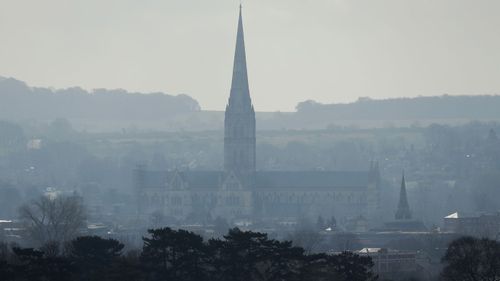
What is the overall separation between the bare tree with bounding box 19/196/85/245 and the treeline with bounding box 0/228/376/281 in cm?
2951

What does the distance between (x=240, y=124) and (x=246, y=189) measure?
15.8 ft

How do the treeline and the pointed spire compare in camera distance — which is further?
the pointed spire

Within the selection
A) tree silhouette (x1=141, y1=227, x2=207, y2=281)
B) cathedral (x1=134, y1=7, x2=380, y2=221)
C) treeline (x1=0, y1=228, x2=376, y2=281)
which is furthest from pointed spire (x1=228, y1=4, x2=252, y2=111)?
tree silhouette (x1=141, y1=227, x2=207, y2=281)

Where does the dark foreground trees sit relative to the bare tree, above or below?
below

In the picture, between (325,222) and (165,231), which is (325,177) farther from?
(165,231)

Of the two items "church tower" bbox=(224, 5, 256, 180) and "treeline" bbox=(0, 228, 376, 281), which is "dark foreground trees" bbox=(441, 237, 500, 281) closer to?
"treeline" bbox=(0, 228, 376, 281)

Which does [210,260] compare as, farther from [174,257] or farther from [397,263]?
[397,263]

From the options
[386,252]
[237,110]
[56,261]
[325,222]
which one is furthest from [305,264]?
[237,110]

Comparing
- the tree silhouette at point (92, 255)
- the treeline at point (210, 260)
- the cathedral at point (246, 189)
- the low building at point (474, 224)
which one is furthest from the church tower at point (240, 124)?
the treeline at point (210, 260)

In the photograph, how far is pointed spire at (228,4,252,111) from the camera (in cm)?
19000

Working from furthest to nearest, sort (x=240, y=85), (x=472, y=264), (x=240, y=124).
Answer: (x=240, y=124), (x=240, y=85), (x=472, y=264)

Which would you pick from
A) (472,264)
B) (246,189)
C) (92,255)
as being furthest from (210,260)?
(246,189)

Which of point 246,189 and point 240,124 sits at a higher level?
point 240,124

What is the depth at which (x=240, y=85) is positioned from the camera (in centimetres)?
19075
